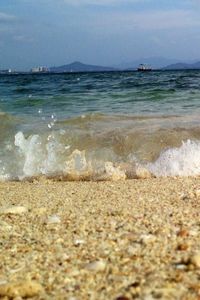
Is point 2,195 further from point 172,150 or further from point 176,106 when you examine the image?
point 176,106

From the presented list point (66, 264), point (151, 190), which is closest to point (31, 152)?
point (151, 190)

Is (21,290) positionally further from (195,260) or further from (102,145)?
(102,145)

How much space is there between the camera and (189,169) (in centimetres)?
635

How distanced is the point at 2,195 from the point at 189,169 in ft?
7.58

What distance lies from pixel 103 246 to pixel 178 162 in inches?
140

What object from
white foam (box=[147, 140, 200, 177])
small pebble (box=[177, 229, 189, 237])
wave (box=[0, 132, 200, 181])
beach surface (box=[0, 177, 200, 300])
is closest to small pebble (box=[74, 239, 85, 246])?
beach surface (box=[0, 177, 200, 300])

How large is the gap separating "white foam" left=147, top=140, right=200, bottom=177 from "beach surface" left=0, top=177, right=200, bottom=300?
1.29m

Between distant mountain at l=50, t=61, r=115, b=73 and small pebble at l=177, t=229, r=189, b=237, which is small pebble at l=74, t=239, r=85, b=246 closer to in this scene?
small pebble at l=177, t=229, r=189, b=237

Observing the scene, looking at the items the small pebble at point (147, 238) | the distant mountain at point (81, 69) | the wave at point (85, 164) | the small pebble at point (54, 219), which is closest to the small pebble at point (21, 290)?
the small pebble at point (147, 238)

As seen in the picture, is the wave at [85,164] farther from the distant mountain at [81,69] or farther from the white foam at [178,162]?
the distant mountain at [81,69]

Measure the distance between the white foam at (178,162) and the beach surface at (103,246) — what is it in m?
1.29

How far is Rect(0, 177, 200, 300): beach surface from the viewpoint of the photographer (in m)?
2.53

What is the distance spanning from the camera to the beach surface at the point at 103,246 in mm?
2531

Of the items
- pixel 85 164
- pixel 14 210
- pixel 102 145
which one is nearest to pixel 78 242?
pixel 14 210
